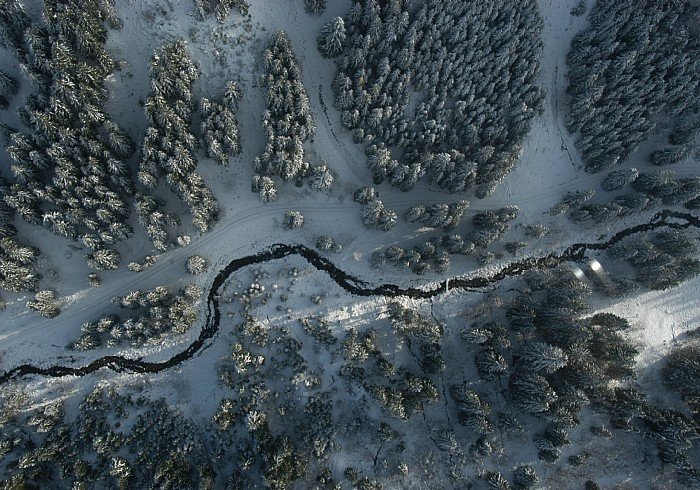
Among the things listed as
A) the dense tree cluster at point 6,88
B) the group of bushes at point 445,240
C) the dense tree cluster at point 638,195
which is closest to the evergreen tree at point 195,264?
the group of bushes at point 445,240

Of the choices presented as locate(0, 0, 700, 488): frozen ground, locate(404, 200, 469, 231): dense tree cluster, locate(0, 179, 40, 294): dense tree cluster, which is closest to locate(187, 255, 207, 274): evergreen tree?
locate(0, 0, 700, 488): frozen ground

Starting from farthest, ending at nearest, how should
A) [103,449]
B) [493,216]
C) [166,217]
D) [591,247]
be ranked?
[591,247]
[493,216]
[166,217]
[103,449]

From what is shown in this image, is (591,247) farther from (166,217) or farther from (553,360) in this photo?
(166,217)

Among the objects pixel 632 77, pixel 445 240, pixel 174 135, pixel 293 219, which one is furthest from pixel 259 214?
pixel 632 77

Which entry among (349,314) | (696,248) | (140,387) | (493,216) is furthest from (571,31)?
(140,387)

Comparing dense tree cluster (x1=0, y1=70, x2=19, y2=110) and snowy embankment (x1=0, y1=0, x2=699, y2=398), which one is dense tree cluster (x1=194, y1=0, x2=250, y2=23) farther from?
dense tree cluster (x1=0, y1=70, x2=19, y2=110)

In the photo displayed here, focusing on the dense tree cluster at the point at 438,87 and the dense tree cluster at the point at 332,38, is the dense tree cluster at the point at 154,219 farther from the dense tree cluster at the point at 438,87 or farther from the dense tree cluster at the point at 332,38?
the dense tree cluster at the point at 332,38
